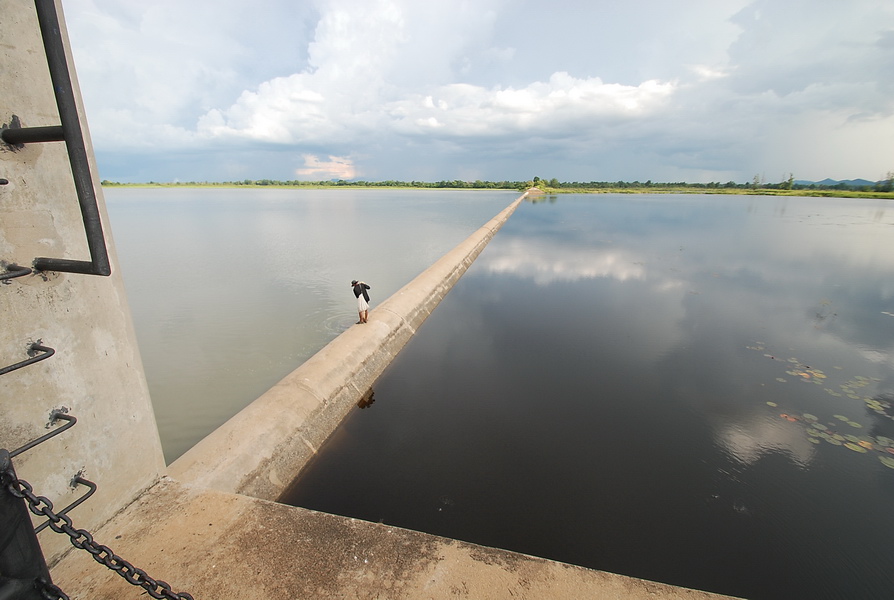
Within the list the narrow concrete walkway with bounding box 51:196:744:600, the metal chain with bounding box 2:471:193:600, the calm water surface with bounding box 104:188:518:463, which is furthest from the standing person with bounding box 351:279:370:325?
the metal chain with bounding box 2:471:193:600

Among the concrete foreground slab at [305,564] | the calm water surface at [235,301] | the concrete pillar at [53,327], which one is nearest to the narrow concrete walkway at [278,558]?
the concrete foreground slab at [305,564]

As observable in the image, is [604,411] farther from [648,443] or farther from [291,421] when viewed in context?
[291,421]

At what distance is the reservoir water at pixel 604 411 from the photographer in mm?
3803

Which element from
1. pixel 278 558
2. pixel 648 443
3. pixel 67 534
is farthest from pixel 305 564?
pixel 648 443

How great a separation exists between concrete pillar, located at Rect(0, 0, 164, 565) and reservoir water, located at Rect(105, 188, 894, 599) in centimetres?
209

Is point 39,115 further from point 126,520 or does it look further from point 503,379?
point 503,379

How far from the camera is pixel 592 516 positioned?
400 centimetres

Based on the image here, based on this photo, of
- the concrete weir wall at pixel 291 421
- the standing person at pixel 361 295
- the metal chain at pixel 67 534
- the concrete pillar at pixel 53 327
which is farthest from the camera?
the standing person at pixel 361 295

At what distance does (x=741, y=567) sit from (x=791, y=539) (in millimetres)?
764

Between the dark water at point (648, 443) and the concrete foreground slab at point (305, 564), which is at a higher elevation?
the concrete foreground slab at point (305, 564)

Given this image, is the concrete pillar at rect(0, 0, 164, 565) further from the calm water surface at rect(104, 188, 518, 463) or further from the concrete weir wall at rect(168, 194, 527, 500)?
the calm water surface at rect(104, 188, 518, 463)

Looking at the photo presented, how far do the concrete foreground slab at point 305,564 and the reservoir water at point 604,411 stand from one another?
0.91 meters

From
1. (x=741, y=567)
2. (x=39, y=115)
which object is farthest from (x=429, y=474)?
(x=39, y=115)

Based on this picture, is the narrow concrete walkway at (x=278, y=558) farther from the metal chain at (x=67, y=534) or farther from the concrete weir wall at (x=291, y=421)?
the metal chain at (x=67, y=534)
